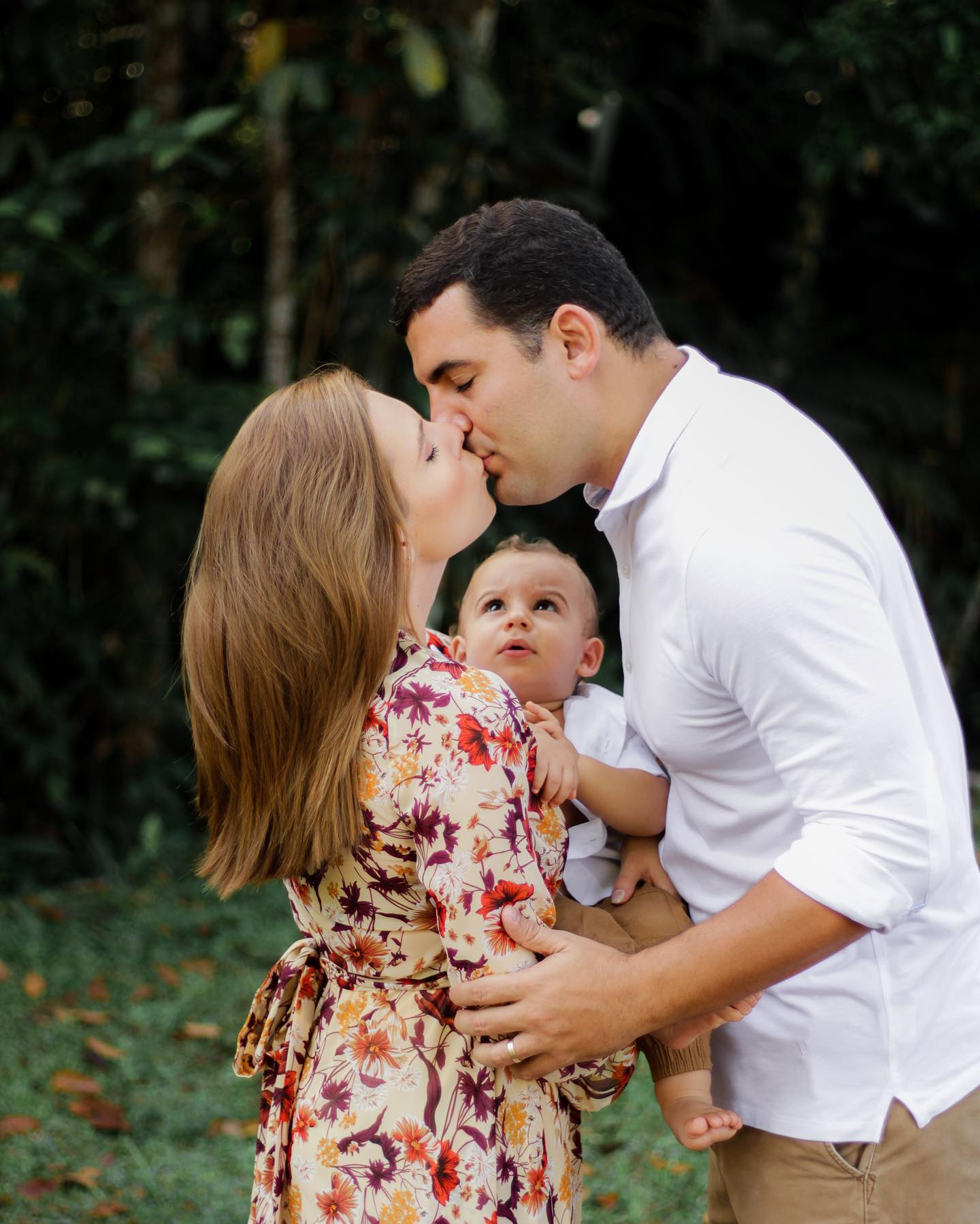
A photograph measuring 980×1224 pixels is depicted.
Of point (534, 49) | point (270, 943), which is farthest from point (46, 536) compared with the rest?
point (534, 49)

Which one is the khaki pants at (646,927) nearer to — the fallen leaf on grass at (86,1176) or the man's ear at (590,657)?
the man's ear at (590,657)

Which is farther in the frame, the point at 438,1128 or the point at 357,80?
the point at 357,80

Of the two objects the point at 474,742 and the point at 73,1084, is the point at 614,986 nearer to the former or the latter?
the point at 474,742

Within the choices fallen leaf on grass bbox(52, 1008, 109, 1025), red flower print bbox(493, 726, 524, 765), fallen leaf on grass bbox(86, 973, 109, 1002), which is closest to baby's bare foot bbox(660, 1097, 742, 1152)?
red flower print bbox(493, 726, 524, 765)

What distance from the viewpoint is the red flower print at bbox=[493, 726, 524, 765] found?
1563 mm

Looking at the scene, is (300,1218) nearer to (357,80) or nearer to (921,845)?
(921,845)

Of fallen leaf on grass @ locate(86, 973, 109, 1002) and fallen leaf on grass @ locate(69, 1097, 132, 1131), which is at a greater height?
fallen leaf on grass @ locate(69, 1097, 132, 1131)

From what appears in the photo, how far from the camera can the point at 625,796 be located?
1.93 metres

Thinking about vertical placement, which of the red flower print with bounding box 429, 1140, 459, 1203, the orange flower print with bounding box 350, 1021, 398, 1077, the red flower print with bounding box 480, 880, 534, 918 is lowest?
the red flower print with bounding box 429, 1140, 459, 1203

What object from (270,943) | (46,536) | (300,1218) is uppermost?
(300,1218)

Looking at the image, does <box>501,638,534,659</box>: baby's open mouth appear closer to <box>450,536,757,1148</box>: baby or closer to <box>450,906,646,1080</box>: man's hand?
<box>450,536,757,1148</box>: baby

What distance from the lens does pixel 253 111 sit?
5945 mm

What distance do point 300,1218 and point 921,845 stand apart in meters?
0.96

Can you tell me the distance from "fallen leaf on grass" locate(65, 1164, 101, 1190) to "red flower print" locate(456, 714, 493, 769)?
7.60 ft
